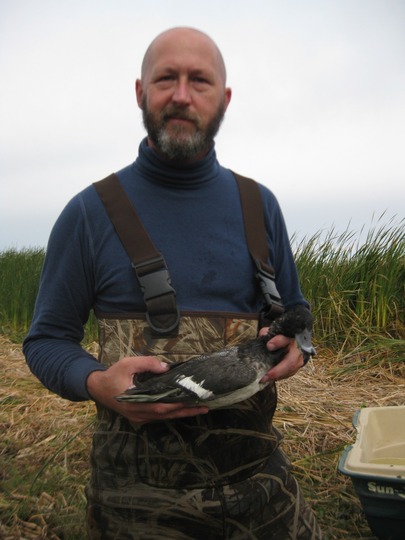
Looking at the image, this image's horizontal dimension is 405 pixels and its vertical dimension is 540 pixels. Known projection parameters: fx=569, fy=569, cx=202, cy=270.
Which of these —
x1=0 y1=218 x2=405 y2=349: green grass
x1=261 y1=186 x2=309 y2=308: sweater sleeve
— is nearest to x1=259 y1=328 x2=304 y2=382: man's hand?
x1=261 y1=186 x2=309 y2=308: sweater sleeve

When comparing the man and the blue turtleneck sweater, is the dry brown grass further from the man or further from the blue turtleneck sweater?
the blue turtleneck sweater

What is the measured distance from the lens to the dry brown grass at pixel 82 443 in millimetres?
3496

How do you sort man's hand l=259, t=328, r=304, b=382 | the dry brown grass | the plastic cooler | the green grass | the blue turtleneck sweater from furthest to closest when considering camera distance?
the green grass, the dry brown grass, the plastic cooler, the blue turtleneck sweater, man's hand l=259, t=328, r=304, b=382

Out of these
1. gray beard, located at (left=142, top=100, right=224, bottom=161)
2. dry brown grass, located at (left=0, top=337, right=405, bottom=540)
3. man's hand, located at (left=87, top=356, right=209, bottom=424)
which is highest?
gray beard, located at (left=142, top=100, right=224, bottom=161)

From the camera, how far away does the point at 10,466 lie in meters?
4.32

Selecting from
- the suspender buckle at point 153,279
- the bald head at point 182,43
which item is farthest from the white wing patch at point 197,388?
the bald head at point 182,43

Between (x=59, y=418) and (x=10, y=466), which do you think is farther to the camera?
(x=59, y=418)

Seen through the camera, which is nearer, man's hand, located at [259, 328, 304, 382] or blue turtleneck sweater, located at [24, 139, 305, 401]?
man's hand, located at [259, 328, 304, 382]

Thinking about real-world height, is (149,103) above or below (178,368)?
above

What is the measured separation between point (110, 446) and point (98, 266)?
759mm

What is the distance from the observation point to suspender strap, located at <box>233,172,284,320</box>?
255 centimetres

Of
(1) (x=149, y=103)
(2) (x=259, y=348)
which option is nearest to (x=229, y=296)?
(2) (x=259, y=348)

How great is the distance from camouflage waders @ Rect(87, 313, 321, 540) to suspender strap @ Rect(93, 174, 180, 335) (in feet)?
0.20

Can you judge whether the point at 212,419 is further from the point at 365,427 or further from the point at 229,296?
the point at 365,427
